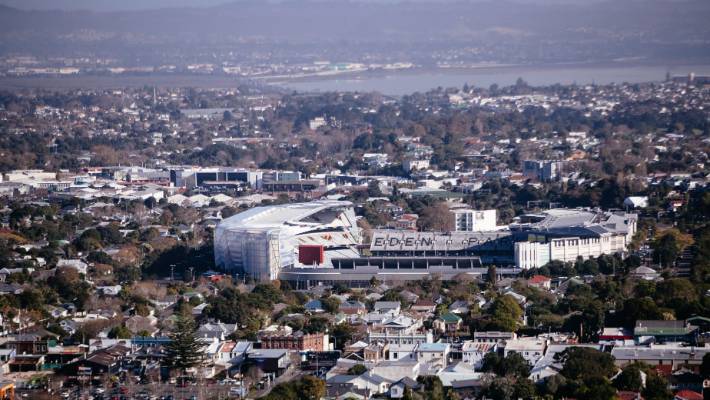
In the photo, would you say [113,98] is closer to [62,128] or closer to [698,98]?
[62,128]

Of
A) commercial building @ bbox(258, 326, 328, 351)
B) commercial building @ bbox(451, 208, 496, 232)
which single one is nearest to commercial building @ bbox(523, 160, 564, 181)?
commercial building @ bbox(451, 208, 496, 232)

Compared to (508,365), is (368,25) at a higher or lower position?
lower

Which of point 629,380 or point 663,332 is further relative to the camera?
point 663,332

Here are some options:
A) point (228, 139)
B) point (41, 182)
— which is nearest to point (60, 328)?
point (41, 182)

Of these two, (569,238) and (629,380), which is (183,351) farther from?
(569,238)

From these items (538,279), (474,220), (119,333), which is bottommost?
(474,220)

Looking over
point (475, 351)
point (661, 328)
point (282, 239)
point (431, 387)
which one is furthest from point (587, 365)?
point (282, 239)

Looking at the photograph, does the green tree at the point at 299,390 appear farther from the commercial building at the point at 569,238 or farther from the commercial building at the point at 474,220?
the commercial building at the point at 474,220
